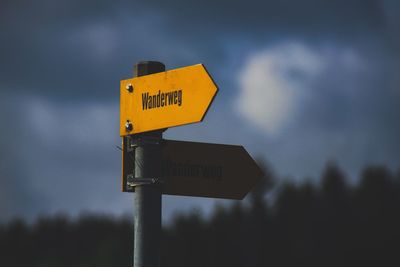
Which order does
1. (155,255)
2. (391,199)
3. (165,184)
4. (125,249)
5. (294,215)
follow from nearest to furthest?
(155,255) < (165,184) < (391,199) < (294,215) < (125,249)

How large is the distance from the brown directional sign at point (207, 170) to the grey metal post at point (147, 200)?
0.14m

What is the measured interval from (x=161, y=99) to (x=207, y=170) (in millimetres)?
661

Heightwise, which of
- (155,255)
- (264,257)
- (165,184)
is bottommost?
(155,255)

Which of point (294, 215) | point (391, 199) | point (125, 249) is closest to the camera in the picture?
point (391, 199)

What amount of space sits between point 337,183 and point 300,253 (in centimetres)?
795

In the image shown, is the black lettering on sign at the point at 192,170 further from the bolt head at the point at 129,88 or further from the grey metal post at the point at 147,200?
the bolt head at the point at 129,88

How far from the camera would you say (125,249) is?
302 ft

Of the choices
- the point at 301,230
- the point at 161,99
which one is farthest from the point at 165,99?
the point at 301,230

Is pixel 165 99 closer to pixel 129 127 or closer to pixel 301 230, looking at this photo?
pixel 129 127

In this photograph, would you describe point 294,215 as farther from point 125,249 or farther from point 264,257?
point 125,249

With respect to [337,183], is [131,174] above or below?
below

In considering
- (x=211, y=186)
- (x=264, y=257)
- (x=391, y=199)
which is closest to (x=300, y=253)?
(x=264, y=257)

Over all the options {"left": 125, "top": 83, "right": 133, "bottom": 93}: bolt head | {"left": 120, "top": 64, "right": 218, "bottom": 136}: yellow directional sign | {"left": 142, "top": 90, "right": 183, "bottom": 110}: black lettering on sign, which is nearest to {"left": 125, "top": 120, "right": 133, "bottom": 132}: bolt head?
{"left": 120, "top": 64, "right": 218, "bottom": 136}: yellow directional sign

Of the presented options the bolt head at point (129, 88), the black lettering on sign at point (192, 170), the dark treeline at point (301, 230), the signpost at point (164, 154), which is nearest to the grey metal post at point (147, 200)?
the signpost at point (164, 154)
